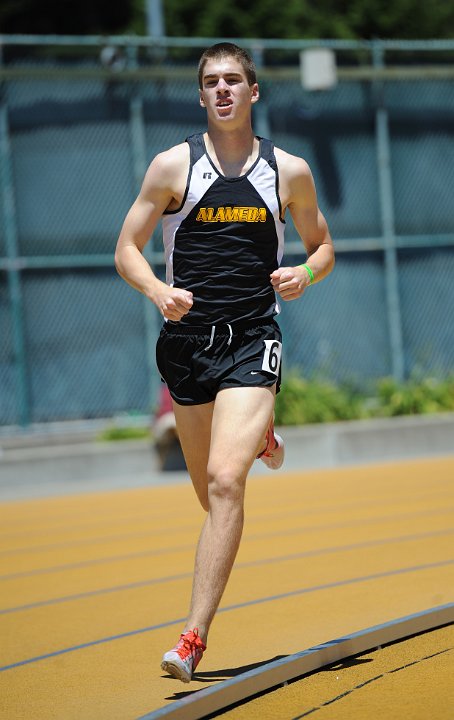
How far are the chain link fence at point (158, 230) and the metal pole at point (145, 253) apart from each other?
1.0 inches

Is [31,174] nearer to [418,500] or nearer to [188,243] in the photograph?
[418,500]

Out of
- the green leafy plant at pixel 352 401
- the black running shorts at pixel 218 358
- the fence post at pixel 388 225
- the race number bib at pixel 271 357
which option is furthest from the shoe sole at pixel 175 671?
the fence post at pixel 388 225

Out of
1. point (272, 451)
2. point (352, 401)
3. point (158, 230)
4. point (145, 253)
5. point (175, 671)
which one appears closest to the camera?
point (175, 671)

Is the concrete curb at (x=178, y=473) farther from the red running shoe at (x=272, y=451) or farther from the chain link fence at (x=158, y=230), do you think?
the red running shoe at (x=272, y=451)

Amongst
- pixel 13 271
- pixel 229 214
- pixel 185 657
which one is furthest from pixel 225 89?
pixel 13 271

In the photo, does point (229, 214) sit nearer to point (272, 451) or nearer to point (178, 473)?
point (272, 451)

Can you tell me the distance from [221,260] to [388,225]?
14.3m

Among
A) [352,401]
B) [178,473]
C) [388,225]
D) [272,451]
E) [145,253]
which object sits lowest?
[272,451]

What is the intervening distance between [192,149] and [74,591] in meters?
3.34

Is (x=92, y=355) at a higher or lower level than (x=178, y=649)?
higher

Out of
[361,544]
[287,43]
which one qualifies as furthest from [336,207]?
[361,544]

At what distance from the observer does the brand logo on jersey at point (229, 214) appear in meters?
5.57

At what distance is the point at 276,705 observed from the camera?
4.95m

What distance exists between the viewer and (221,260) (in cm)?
559
